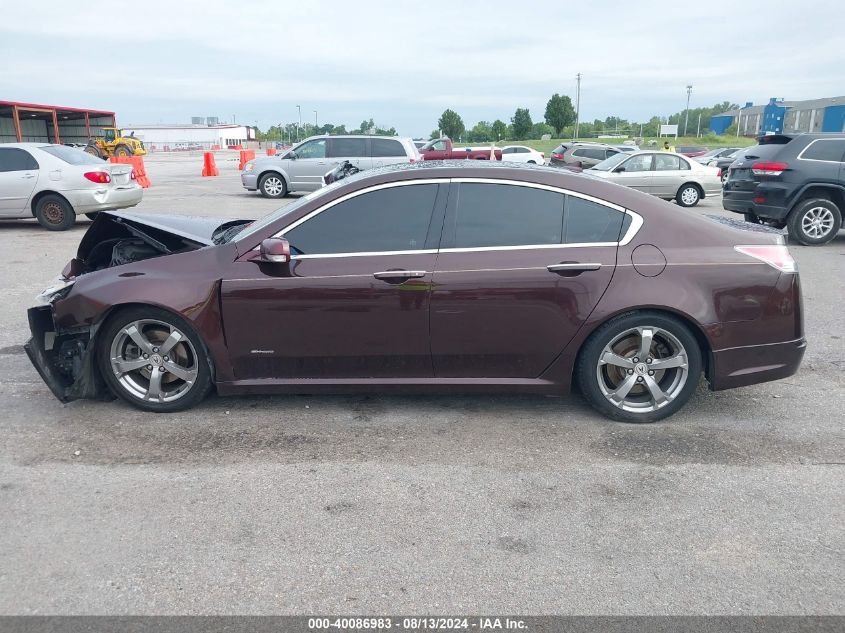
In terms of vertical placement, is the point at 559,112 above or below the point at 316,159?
above

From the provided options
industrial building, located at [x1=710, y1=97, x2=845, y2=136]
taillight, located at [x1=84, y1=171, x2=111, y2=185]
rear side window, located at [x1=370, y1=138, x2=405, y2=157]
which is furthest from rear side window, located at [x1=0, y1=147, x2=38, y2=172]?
industrial building, located at [x1=710, y1=97, x2=845, y2=136]

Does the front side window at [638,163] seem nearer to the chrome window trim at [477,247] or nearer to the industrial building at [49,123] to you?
the chrome window trim at [477,247]

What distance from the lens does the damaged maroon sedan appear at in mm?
3984

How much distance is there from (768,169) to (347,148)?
10599 mm

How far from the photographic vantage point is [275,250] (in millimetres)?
3938

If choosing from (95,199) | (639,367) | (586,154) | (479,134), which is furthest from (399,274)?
(479,134)

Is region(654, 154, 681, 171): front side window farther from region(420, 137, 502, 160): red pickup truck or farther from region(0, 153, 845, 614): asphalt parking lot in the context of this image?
region(0, 153, 845, 614): asphalt parking lot

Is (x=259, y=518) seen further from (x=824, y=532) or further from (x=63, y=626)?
(x=824, y=532)

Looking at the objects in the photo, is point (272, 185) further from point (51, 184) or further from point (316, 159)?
point (51, 184)

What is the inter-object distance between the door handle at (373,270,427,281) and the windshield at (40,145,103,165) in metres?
10.6

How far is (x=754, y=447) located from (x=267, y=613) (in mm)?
2866

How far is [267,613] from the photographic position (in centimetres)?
253

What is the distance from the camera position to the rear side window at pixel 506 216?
4.07 metres

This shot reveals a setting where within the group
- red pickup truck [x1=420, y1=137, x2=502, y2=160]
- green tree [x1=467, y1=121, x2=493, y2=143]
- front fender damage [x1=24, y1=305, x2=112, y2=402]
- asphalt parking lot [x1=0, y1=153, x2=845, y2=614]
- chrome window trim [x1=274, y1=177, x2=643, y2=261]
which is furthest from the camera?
→ green tree [x1=467, y1=121, x2=493, y2=143]
